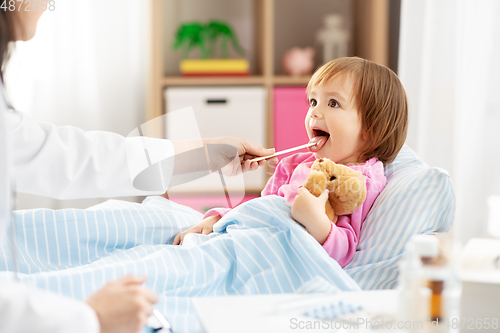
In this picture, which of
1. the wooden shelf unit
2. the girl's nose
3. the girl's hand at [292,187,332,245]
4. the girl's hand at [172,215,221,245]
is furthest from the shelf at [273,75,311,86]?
the girl's hand at [292,187,332,245]

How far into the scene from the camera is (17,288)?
0.51m

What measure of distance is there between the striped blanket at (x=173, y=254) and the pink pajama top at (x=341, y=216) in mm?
97

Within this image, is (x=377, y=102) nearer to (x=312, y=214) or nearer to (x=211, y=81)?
(x=312, y=214)

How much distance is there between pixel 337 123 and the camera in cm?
111

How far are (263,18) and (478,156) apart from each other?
1.16 meters

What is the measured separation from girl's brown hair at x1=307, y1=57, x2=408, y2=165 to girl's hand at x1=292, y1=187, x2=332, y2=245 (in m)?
0.32

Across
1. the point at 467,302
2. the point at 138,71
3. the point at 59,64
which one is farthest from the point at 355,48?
the point at 467,302

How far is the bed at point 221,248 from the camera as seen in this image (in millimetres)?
765

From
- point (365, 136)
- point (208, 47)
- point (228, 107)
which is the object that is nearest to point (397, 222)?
point (365, 136)

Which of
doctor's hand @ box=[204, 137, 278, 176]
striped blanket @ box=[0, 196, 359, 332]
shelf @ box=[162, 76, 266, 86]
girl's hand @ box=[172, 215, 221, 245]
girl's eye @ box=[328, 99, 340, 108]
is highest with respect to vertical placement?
girl's eye @ box=[328, 99, 340, 108]

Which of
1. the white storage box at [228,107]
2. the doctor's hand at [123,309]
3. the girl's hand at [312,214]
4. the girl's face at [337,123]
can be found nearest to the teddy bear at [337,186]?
the girl's hand at [312,214]

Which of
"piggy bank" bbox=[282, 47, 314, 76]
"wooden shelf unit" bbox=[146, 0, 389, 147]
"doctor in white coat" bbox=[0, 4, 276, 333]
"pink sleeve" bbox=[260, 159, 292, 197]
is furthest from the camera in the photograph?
"piggy bank" bbox=[282, 47, 314, 76]

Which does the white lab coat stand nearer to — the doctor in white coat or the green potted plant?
the doctor in white coat

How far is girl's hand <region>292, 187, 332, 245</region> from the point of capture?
872 mm
